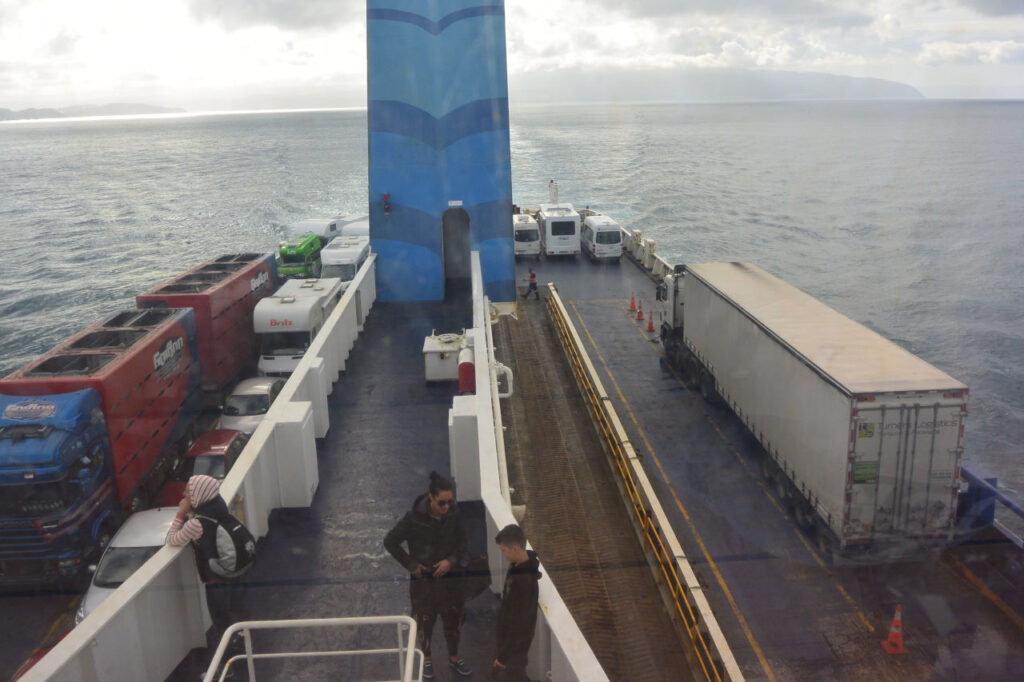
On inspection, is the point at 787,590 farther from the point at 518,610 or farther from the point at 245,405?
the point at 245,405

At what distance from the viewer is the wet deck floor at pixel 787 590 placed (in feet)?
33.5

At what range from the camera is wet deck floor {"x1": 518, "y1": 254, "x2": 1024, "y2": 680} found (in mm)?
10219

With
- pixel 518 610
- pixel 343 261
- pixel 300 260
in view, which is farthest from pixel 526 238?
pixel 518 610

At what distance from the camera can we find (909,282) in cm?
4978

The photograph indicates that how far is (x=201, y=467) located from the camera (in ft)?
52.0

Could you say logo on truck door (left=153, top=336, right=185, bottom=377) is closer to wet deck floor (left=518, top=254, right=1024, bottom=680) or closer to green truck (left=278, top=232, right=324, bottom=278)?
wet deck floor (left=518, top=254, right=1024, bottom=680)

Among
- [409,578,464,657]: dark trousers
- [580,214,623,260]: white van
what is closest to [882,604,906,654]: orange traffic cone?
[409,578,464,657]: dark trousers

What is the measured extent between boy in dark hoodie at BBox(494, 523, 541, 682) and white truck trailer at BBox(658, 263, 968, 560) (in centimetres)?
807

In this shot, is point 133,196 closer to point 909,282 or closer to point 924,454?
point 909,282

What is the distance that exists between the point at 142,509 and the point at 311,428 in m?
8.65

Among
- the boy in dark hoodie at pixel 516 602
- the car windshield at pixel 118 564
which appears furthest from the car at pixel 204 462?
the boy in dark hoodie at pixel 516 602

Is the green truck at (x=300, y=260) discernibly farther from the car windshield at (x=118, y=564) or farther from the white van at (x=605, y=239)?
the car windshield at (x=118, y=564)

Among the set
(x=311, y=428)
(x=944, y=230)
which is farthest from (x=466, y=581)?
(x=944, y=230)

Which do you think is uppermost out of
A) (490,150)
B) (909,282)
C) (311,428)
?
(490,150)
